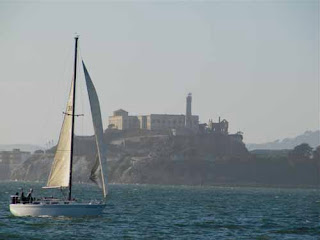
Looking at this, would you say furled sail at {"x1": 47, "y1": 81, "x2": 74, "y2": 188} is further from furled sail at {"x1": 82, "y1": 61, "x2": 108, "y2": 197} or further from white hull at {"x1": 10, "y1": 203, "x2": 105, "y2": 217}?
white hull at {"x1": 10, "y1": 203, "x2": 105, "y2": 217}

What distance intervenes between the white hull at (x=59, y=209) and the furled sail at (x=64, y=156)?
1906 mm

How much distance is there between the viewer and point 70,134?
2468 inches

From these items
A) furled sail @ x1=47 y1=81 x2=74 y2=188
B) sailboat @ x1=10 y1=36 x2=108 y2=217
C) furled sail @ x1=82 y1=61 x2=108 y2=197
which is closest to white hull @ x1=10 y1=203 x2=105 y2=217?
sailboat @ x1=10 y1=36 x2=108 y2=217

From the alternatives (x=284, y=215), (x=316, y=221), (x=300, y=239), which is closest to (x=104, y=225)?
(x=300, y=239)

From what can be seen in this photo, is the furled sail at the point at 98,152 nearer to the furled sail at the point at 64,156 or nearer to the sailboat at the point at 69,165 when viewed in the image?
the sailboat at the point at 69,165

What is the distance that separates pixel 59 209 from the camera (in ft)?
199

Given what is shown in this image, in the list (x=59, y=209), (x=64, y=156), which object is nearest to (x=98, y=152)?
(x=64, y=156)

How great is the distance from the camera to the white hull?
60750mm

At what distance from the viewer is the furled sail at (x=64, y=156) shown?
62219 mm

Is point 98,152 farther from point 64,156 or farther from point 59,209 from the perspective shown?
point 59,209

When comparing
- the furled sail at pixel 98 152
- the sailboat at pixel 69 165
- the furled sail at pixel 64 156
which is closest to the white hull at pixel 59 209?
the sailboat at pixel 69 165

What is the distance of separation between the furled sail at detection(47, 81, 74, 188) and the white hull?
1.91 metres

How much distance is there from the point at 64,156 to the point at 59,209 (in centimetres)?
412

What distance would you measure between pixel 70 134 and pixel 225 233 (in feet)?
44.6
